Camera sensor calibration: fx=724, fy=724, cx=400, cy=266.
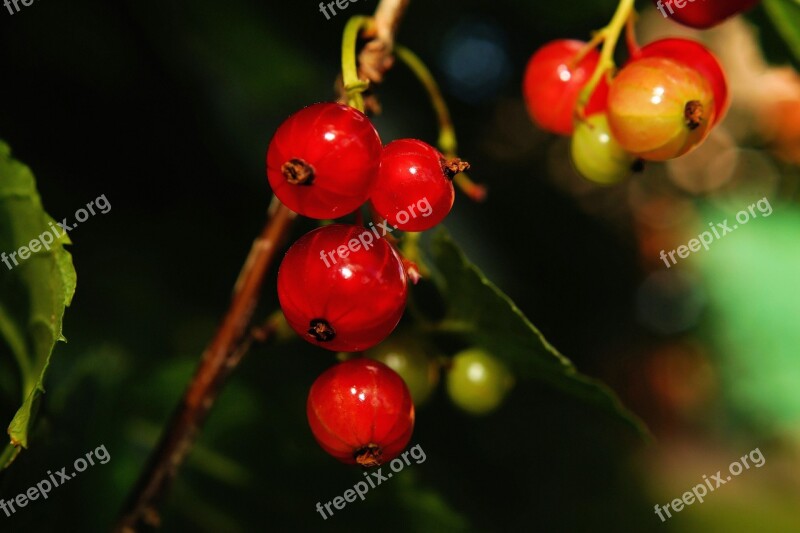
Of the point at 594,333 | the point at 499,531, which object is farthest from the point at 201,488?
the point at 594,333

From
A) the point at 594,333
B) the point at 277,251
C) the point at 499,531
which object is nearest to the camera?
the point at 277,251

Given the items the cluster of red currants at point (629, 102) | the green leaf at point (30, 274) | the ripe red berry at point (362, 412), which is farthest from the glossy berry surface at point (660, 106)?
the green leaf at point (30, 274)

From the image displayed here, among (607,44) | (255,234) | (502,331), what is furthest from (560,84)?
(255,234)

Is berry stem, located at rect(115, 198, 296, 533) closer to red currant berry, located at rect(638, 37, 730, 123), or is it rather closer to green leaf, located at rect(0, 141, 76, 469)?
green leaf, located at rect(0, 141, 76, 469)

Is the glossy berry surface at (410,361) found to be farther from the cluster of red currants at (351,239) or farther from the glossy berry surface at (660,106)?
the glossy berry surface at (660,106)

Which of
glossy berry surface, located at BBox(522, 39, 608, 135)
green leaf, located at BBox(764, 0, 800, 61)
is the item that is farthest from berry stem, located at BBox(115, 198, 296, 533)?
green leaf, located at BBox(764, 0, 800, 61)

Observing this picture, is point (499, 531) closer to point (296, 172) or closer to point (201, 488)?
point (201, 488)

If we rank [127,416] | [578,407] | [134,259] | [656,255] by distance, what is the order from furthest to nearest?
[656,255] → [578,407] → [134,259] → [127,416]
